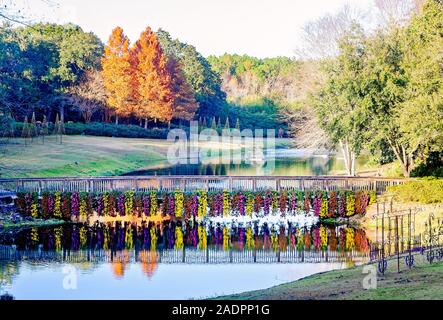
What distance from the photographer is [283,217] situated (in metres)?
32.8

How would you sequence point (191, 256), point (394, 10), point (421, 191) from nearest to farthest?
point (191, 256), point (421, 191), point (394, 10)

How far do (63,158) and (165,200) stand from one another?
78.9ft

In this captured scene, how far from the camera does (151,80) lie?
258 feet

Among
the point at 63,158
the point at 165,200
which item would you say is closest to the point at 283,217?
the point at 165,200

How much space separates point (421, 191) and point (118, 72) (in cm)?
5335

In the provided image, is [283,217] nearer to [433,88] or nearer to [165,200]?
[165,200]

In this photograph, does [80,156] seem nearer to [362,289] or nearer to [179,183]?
[179,183]

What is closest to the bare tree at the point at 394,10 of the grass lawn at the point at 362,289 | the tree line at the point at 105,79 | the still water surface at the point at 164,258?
the still water surface at the point at 164,258

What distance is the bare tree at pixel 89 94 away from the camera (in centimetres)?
7369

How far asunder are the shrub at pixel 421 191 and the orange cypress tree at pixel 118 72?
51269 mm

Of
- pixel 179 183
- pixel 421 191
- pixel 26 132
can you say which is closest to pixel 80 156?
pixel 26 132

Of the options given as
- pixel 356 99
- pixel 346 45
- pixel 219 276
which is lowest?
pixel 219 276
